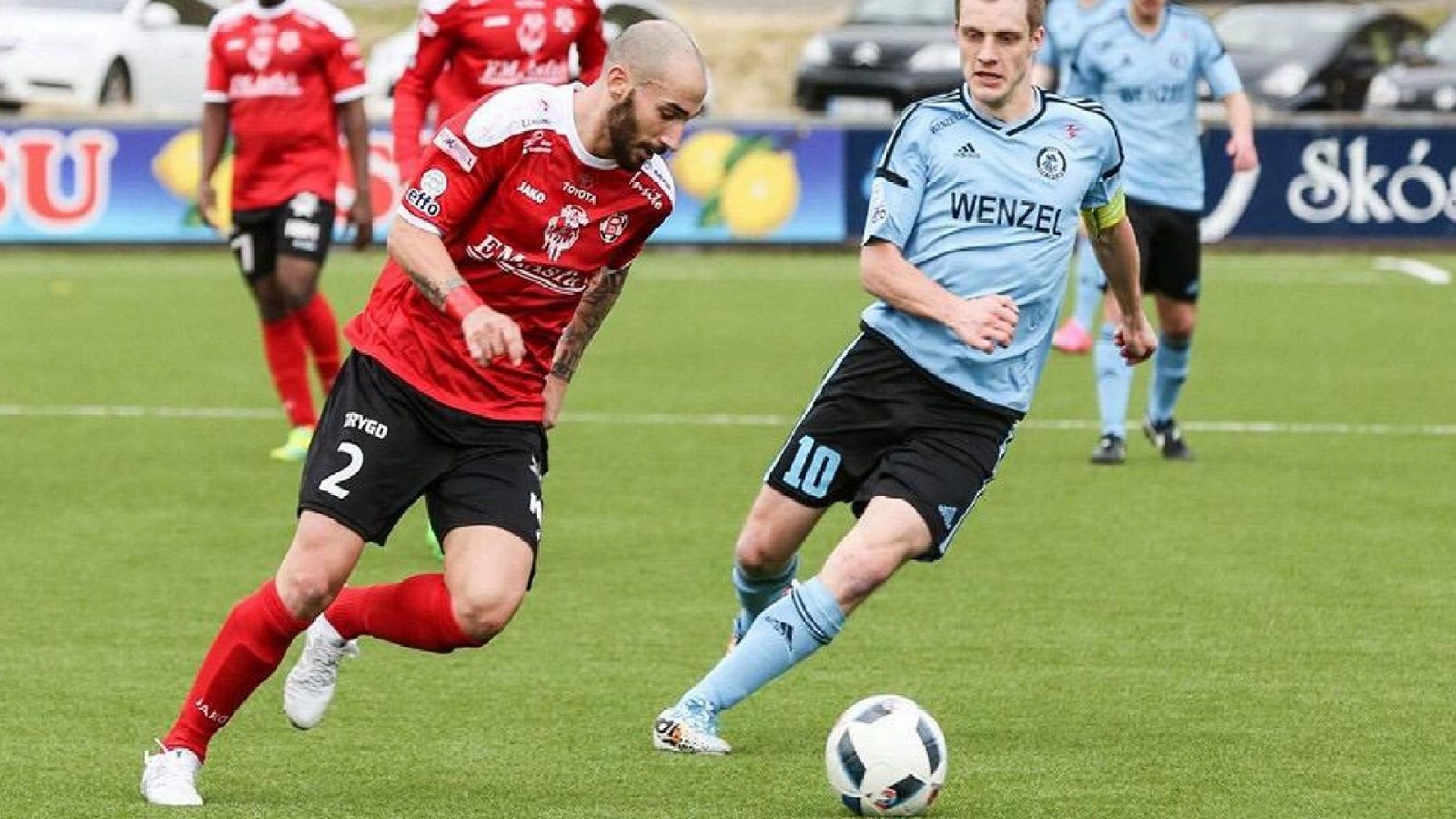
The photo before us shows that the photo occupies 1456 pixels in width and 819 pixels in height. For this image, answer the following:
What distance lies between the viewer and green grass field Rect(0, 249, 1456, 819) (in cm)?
662

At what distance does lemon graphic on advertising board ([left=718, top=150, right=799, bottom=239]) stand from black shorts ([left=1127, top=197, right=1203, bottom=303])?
9960 mm

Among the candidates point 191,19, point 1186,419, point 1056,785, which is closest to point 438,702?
point 1056,785

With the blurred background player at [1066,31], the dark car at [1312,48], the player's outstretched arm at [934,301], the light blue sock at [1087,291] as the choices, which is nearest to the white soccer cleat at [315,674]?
the player's outstretched arm at [934,301]

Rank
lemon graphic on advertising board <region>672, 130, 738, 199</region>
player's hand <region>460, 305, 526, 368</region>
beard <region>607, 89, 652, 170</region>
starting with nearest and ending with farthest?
1. player's hand <region>460, 305, 526, 368</region>
2. beard <region>607, 89, 652, 170</region>
3. lemon graphic on advertising board <region>672, 130, 738, 199</region>

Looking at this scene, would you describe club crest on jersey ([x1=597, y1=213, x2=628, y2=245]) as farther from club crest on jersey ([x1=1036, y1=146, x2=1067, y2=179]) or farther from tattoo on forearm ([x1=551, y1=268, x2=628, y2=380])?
club crest on jersey ([x1=1036, y1=146, x2=1067, y2=179])

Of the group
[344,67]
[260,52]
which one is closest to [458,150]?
[344,67]

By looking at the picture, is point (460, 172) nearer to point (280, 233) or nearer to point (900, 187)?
point (900, 187)

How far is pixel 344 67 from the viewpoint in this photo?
1219 centimetres

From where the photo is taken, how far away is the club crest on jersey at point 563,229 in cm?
640

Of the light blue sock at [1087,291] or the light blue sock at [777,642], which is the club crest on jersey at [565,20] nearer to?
the light blue sock at [1087,291]

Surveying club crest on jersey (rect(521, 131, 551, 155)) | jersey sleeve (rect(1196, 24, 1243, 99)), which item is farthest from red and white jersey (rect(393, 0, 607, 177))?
club crest on jersey (rect(521, 131, 551, 155))

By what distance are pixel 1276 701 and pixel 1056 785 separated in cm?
120

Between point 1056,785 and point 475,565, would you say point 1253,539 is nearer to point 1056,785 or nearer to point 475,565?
point 1056,785

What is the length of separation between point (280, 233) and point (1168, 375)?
3.94 m
